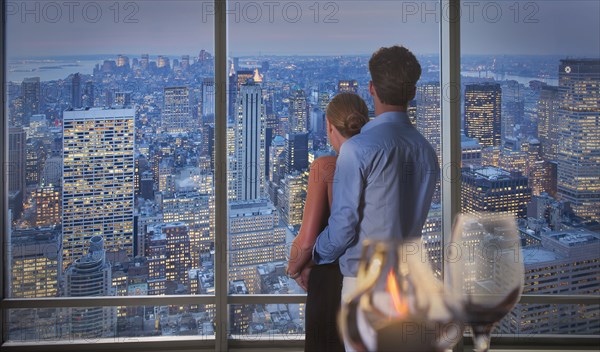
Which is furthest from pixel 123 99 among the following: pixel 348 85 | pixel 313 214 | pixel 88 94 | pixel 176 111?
pixel 313 214

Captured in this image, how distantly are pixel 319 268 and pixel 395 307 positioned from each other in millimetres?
1339

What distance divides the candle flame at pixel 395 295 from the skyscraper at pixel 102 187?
2932 mm

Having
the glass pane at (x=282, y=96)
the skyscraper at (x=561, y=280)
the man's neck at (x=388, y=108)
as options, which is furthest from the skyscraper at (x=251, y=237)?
the man's neck at (x=388, y=108)

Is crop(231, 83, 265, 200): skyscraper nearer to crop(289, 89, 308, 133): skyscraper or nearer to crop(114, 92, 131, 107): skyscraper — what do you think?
crop(289, 89, 308, 133): skyscraper

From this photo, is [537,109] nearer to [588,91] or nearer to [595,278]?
[588,91]

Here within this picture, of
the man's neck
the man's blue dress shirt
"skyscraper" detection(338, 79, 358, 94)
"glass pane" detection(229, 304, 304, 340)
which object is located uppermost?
"skyscraper" detection(338, 79, 358, 94)

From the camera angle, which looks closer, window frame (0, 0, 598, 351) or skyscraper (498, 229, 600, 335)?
window frame (0, 0, 598, 351)

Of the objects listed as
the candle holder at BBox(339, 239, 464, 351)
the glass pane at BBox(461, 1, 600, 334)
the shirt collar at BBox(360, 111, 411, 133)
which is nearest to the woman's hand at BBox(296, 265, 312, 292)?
the shirt collar at BBox(360, 111, 411, 133)

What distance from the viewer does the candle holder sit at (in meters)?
0.82

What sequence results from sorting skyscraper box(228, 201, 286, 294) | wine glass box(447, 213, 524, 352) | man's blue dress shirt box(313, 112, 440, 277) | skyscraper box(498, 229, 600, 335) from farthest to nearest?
skyscraper box(498, 229, 600, 335) → skyscraper box(228, 201, 286, 294) → man's blue dress shirt box(313, 112, 440, 277) → wine glass box(447, 213, 524, 352)

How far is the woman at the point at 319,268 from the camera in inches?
84.7

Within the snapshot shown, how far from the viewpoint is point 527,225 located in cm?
371

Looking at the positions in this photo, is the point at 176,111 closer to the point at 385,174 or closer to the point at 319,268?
the point at 319,268

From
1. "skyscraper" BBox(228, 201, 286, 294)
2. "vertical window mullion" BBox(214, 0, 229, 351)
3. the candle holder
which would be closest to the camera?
the candle holder
